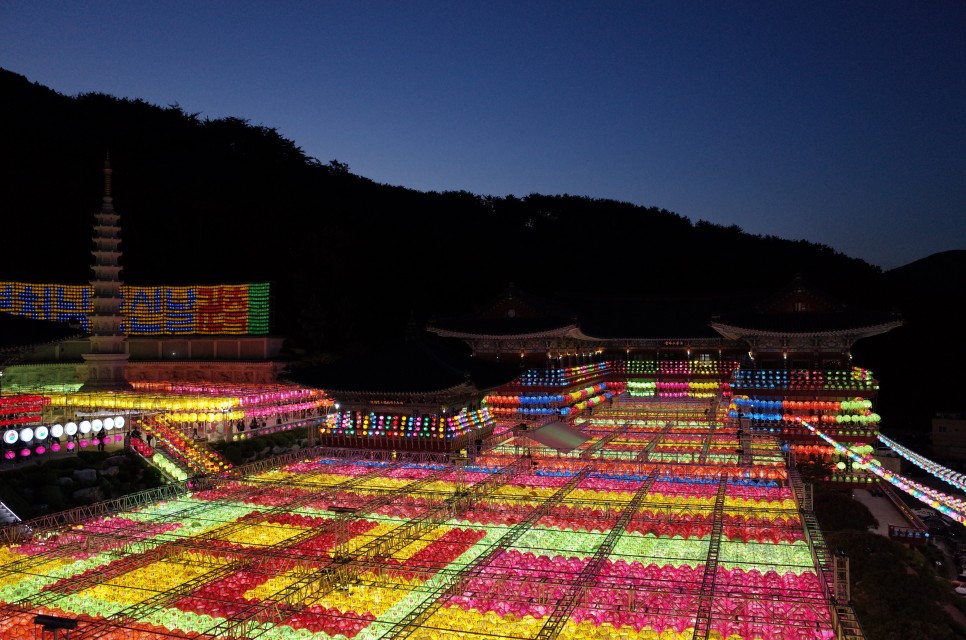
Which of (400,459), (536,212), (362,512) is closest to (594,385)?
(400,459)

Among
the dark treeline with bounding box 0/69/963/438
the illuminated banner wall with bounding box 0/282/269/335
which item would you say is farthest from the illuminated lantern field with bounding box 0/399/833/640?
the dark treeline with bounding box 0/69/963/438

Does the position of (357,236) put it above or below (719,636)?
above

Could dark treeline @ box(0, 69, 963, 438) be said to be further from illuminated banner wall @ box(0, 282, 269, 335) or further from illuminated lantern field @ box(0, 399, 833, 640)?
illuminated lantern field @ box(0, 399, 833, 640)

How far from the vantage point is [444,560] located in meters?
11.6

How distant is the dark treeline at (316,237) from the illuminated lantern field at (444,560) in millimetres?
20868

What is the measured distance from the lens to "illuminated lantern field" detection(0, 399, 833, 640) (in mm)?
9203

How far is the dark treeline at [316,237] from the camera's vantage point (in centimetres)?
4216

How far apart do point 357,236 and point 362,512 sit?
38494 mm

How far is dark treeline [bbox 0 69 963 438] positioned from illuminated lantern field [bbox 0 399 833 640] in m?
20.9

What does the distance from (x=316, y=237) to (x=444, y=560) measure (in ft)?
121

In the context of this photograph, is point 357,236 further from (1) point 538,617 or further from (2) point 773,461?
(1) point 538,617

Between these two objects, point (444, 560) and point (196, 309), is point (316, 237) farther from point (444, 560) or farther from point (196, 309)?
point (444, 560)

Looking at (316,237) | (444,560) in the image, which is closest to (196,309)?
(316,237)

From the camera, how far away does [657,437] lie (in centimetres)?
2400
